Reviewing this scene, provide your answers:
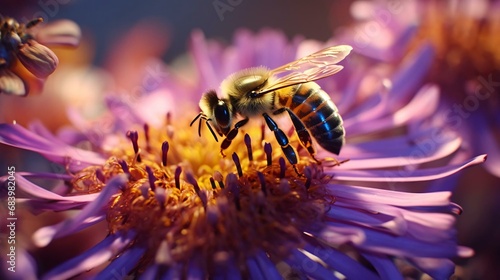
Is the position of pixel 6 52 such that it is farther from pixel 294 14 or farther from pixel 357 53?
pixel 294 14

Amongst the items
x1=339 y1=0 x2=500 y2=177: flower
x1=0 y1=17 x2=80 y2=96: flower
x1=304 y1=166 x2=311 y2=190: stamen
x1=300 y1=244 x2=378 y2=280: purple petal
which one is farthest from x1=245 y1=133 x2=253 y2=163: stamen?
x1=339 y1=0 x2=500 y2=177: flower

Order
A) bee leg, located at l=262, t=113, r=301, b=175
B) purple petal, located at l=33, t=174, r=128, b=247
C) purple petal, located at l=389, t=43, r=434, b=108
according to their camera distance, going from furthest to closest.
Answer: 1. purple petal, located at l=389, t=43, r=434, b=108
2. bee leg, located at l=262, t=113, r=301, b=175
3. purple petal, located at l=33, t=174, r=128, b=247

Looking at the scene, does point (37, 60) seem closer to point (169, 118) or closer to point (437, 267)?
point (169, 118)

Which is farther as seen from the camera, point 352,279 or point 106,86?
point 106,86

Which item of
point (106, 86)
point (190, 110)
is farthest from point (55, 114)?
point (190, 110)

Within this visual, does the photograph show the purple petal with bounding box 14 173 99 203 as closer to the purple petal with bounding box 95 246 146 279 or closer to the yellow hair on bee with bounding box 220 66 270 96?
the purple petal with bounding box 95 246 146 279

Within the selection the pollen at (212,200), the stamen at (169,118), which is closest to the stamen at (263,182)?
the pollen at (212,200)
